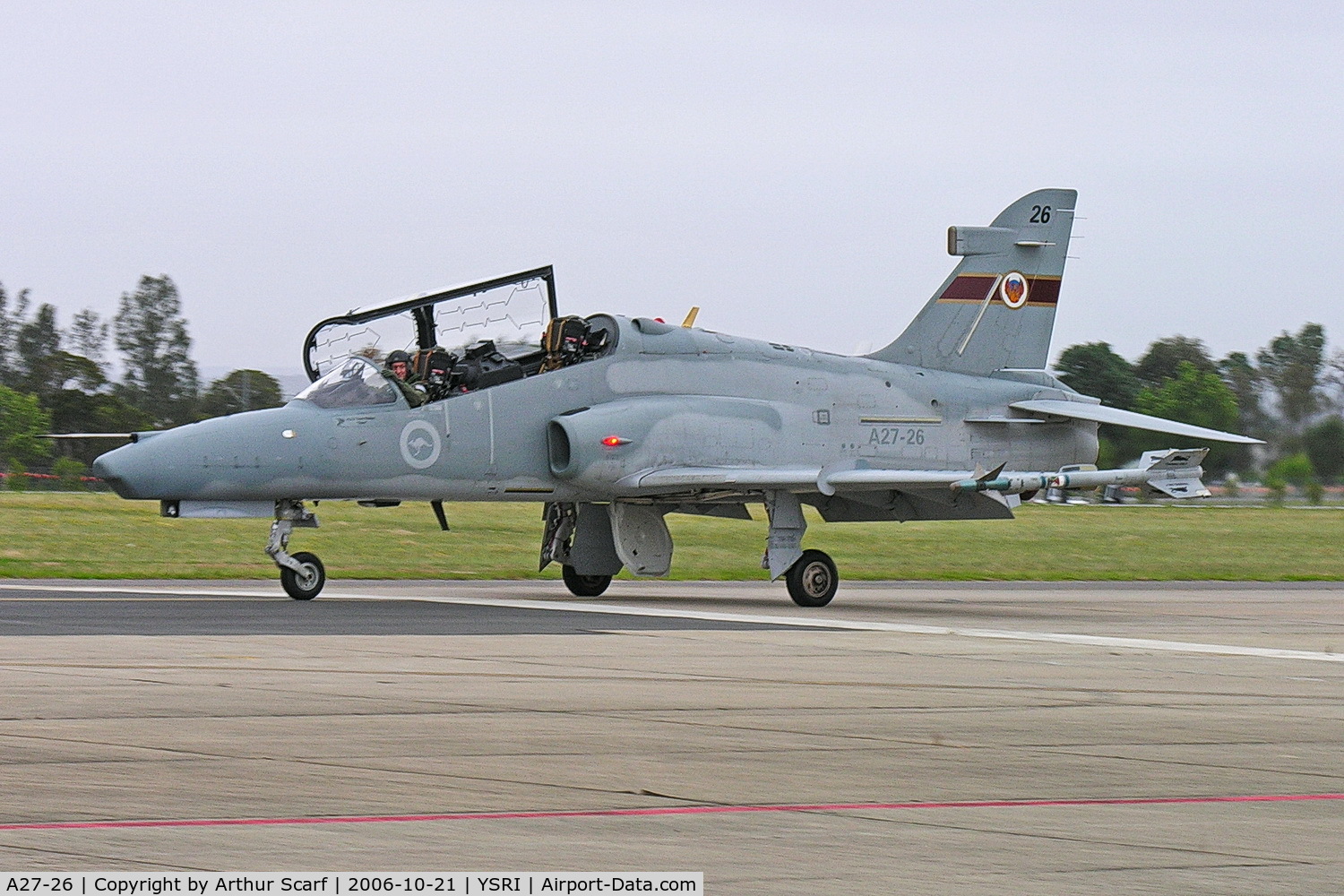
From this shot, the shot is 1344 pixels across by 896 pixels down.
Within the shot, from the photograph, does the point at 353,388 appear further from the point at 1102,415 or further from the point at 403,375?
the point at 1102,415

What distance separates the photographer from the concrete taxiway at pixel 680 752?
221 inches

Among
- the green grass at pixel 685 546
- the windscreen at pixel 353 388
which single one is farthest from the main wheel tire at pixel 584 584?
the green grass at pixel 685 546

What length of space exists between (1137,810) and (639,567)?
12030mm

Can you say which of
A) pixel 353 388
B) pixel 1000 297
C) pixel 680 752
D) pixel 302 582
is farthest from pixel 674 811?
pixel 1000 297

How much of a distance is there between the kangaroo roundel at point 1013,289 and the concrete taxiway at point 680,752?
761 centimetres

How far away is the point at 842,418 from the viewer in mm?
19234

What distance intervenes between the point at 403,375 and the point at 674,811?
11.5m

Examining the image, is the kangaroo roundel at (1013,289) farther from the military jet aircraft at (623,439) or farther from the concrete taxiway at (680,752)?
the concrete taxiway at (680,752)

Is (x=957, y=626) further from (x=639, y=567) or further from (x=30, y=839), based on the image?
(x=30, y=839)

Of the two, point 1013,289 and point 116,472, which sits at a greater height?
point 1013,289

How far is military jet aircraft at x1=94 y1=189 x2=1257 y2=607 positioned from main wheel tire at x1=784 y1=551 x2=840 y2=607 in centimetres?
2

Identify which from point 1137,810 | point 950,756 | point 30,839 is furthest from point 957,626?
point 30,839

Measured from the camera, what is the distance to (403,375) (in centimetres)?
1722

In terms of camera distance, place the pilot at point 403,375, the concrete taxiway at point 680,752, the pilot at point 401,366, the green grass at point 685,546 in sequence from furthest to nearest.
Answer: the green grass at point 685,546 < the pilot at point 401,366 < the pilot at point 403,375 < the concrete taxiway at point 680,752
